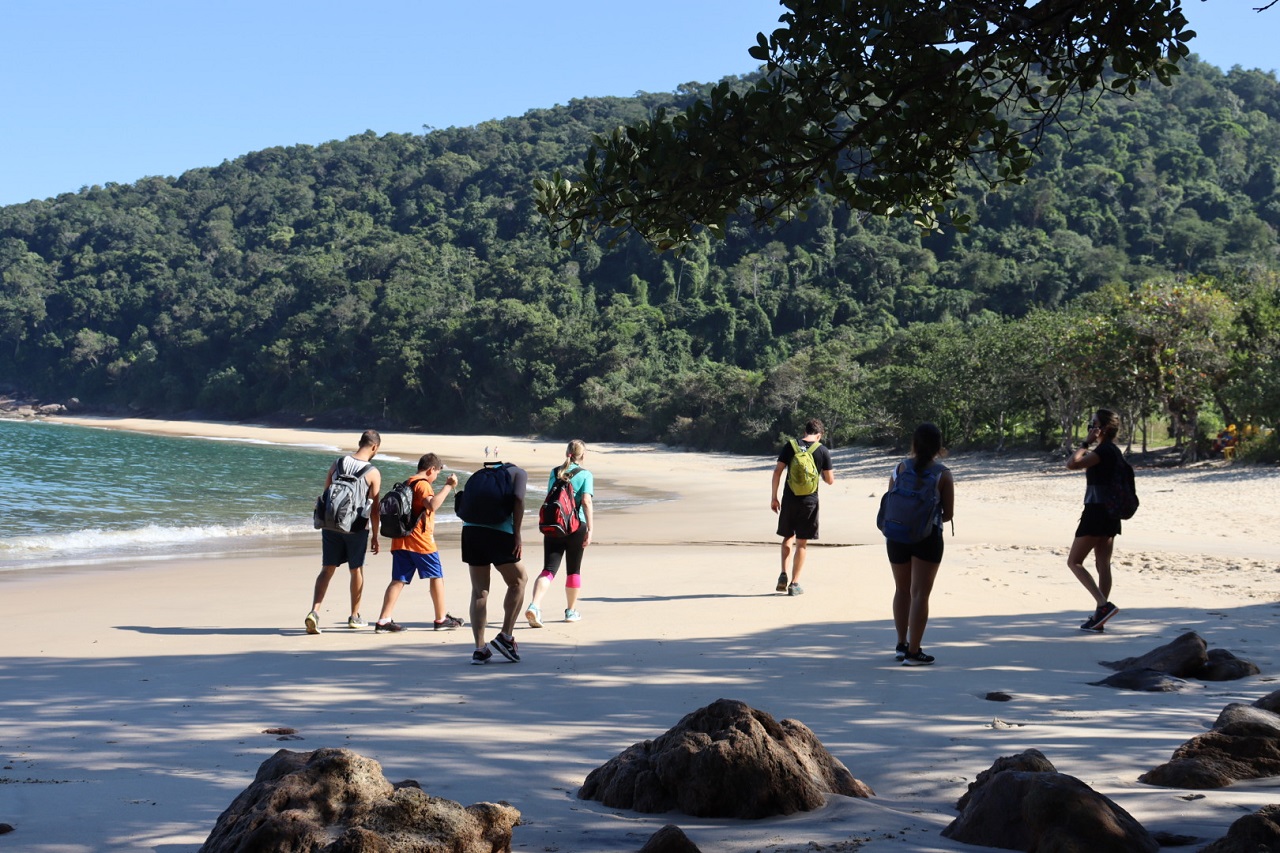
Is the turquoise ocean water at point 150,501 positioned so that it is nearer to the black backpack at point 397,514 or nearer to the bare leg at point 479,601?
the black backpack at point 397,514

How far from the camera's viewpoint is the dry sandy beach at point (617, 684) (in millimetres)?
3660

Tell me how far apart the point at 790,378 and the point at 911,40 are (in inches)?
1549

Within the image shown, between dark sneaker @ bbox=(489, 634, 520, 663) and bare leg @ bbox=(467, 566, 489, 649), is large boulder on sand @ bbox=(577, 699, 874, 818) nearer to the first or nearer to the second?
dark sneaker @ bbox=(489, 634, 520, 663)

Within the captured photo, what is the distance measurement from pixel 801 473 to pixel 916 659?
324 centimetres

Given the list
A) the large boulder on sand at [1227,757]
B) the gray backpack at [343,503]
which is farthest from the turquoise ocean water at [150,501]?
the large boulder on sand at [1227,757]

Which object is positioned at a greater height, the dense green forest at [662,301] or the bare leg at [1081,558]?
the dense green forest at [662,301]

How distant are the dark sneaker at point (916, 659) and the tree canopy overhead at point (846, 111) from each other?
293 cm

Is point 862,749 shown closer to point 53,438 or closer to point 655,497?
point 655,497

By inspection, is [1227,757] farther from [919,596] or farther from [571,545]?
[571,545]

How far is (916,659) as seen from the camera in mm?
6430


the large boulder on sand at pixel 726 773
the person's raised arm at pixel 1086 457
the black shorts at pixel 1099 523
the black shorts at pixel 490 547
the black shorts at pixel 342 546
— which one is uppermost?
the person's raised arm at pixel 1086 457

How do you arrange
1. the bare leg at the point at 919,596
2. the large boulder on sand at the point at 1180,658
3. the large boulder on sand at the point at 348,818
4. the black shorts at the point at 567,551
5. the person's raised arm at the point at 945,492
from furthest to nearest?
1. the black shorts at the point at 567,551
2. the person's raised arm at the point at 945,492
3. the bare leg at the point at 919,596
4. the large boulder on sand at the point at 1180,658
5. the large boulder on sand at the point at 348,818

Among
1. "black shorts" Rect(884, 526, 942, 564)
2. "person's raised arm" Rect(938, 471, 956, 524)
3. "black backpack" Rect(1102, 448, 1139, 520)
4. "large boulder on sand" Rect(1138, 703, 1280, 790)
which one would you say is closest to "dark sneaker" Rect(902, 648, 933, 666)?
"black shorts" Rect(884, 526, 942, 564)

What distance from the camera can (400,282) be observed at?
3270 inches
